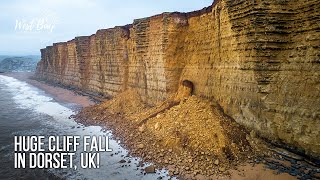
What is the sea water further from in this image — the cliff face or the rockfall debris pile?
the cliff face

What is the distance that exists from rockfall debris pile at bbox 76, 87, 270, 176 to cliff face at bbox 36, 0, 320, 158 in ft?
3.51

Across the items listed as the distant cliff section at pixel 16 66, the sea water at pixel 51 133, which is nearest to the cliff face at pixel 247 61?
the sea water at pixel 51 133

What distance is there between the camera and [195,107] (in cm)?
1619

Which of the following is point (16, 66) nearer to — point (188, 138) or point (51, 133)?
point (51, 133)

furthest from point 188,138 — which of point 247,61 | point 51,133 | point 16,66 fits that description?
point 16,66

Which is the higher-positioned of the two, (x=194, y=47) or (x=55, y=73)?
(x=194, y=47)

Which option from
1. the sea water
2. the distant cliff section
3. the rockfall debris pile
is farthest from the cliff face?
the distant cliff section

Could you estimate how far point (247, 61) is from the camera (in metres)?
13.4

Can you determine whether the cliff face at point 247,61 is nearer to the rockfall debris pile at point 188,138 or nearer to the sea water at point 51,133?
the rockfall debris pile at point 188,138

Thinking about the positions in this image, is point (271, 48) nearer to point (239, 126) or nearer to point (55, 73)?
point (239, 126)

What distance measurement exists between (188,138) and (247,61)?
4871 millimetres

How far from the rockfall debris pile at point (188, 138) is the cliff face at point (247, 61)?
1.07 m

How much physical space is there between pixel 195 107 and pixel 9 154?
10.8 metres

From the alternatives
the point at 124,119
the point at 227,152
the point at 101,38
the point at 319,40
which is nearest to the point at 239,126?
the point at 227,152
